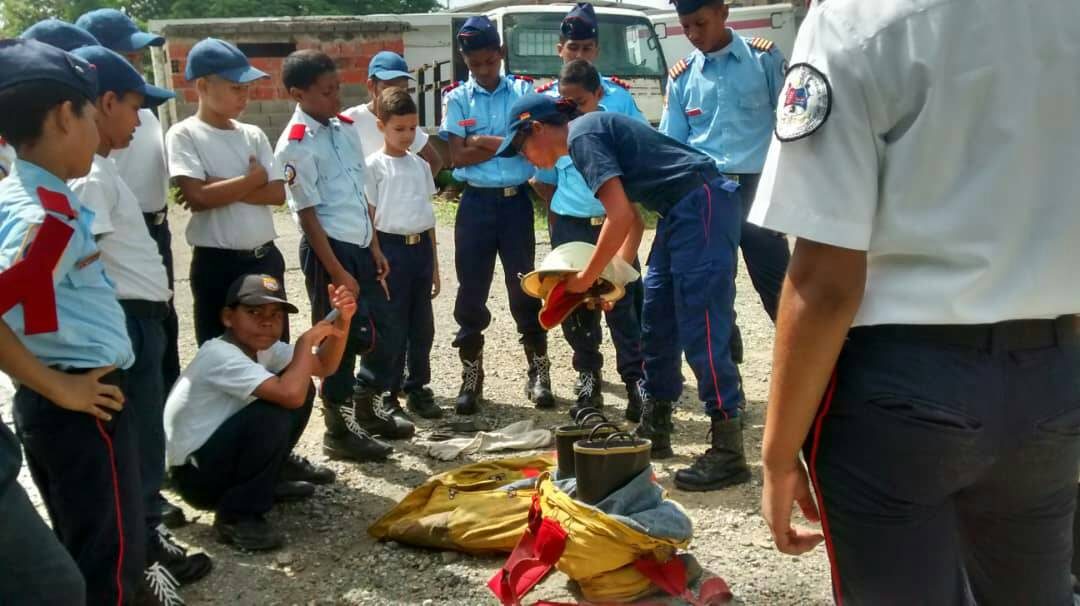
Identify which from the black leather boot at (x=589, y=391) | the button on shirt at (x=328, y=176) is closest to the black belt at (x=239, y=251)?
the button on shirt at (x=328, y=176)

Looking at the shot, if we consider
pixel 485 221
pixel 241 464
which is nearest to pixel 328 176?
pixel 485 221

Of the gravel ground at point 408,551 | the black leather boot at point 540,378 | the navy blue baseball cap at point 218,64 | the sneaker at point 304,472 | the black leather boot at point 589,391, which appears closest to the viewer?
the gravel ground at point 408,551

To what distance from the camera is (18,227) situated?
8.85 feet

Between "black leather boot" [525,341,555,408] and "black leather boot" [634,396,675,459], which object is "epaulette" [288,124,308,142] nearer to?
A: "black leather boot" [525,341,555,408]

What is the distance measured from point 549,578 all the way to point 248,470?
4.04ft

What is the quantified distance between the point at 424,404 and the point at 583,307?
1.08 metres

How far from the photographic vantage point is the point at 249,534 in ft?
13.3

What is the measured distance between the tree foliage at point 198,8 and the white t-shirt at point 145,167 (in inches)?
1001

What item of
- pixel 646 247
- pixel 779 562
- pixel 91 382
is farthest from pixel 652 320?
pixel 646 247

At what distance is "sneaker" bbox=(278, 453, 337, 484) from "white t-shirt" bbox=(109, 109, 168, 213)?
4.11 feet

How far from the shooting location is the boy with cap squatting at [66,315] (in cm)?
273

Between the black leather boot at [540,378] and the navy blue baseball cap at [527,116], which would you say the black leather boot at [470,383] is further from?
the navy blue baseball cap at [527,116]

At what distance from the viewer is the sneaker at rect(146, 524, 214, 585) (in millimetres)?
3728

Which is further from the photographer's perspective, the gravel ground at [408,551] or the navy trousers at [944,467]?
the gravel ground at [408,551]
